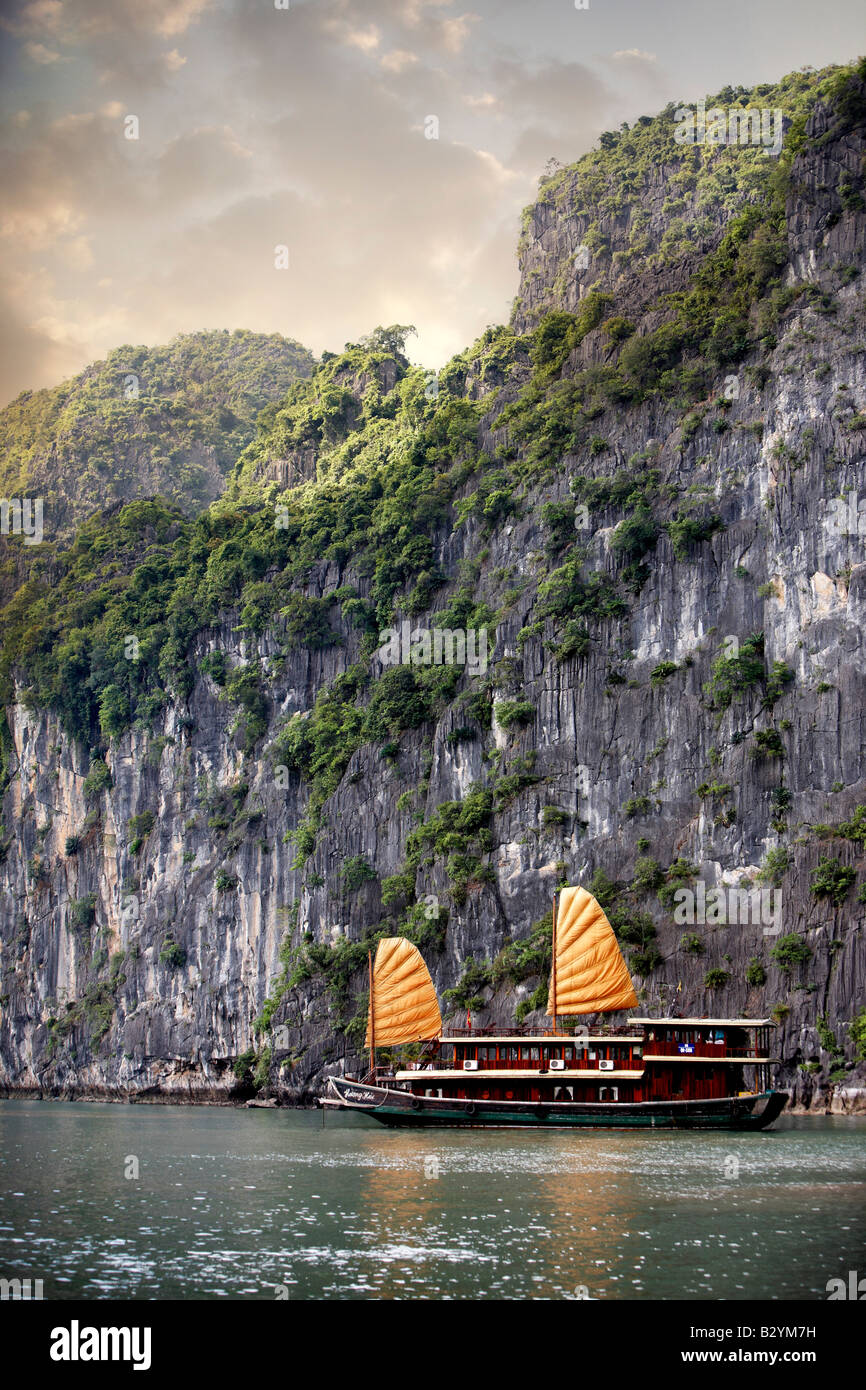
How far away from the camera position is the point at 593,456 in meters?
65.2

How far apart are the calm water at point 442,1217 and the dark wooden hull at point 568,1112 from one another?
3491 mm

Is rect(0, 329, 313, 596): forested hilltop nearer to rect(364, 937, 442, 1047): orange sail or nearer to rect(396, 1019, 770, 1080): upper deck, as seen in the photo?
rect(364, 937, 442, 1047): orange sail

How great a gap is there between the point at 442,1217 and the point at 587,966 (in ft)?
79.0

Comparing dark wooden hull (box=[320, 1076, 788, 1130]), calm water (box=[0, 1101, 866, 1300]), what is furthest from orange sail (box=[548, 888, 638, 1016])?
calm water (box=[0, 1101, 866, 1300])

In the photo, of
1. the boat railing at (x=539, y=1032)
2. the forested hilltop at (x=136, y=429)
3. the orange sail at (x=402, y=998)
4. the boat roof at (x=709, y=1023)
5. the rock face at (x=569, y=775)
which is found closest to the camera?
the boat roof at (x=709, y=1023)

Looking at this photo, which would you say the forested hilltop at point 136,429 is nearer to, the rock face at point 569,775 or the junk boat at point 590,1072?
the rock face at point 569,775

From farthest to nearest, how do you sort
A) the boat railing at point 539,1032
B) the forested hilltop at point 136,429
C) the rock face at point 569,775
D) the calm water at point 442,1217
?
the forested hilltop at point 136,429, the rock face at point 569,775, the boat railing at point 539,1032, the calm water at point 442,1217

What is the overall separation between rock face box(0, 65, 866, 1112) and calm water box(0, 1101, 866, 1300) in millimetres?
15234

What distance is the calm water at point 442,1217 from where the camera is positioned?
17.8 metres

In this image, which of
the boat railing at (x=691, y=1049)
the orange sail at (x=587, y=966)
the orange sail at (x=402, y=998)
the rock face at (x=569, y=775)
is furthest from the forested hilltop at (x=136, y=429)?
the boat railing at (x=691, y=1049)
